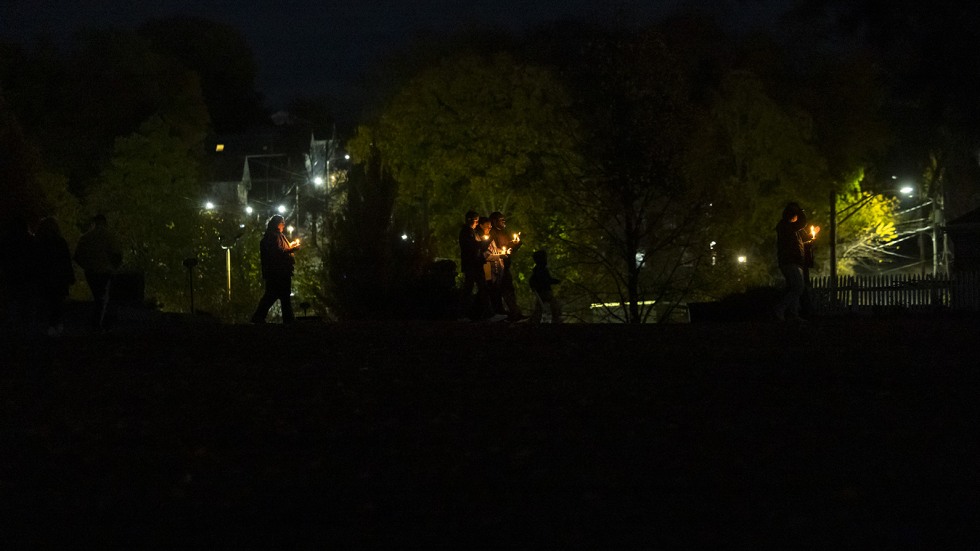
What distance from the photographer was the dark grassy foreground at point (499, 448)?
5711mm

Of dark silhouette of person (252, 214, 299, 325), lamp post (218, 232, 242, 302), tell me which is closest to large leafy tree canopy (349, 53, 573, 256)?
lamp post (218, 232, 242, 302)

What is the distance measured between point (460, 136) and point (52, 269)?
36401 millimetres

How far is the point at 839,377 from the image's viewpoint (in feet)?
35.1

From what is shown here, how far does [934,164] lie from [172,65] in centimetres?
4630

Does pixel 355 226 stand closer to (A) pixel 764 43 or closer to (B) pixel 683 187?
(B) pixel 683 187

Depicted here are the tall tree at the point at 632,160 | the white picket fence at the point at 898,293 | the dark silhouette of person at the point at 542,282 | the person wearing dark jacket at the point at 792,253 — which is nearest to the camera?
the person wearing dark jacket at the point at 792,253

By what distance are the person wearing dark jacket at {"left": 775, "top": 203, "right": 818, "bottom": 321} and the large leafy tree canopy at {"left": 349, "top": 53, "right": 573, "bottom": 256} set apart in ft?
104

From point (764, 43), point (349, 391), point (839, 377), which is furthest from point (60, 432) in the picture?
point (764, 43)

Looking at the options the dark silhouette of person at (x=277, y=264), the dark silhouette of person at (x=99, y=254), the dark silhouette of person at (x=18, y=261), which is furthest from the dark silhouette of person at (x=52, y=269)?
the dark silhouette of person at (x=277, y=264)

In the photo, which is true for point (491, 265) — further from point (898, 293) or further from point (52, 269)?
point (898, 293)

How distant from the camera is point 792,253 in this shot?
19.6 m

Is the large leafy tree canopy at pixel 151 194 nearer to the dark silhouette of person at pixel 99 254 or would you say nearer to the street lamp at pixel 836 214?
the street lamp at pixel 836 214

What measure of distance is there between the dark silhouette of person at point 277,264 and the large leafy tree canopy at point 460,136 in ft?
102

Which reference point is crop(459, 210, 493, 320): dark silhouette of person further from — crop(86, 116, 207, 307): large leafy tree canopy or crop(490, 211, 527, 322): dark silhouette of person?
crop(86, 116, 207, 307): large leafy tree canopy
